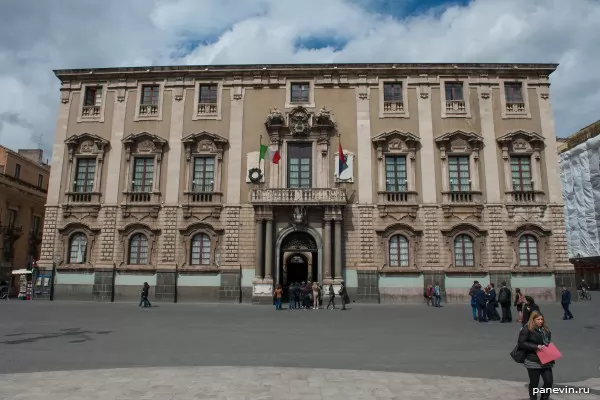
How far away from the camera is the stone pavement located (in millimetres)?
7289

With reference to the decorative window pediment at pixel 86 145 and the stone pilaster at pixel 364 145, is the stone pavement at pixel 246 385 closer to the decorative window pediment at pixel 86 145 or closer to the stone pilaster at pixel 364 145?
the stone pilaster at pixel 364 145

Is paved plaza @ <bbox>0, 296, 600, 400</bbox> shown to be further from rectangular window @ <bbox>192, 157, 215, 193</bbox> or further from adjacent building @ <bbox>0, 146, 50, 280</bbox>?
adjacent building @ <bbox>0, 146, 50, 280</bbox>

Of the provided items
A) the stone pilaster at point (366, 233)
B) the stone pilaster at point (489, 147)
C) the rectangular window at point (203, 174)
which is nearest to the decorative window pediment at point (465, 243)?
the stone pilaster at point (489, 147)

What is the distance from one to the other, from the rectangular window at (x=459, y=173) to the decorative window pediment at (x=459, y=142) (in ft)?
1.78

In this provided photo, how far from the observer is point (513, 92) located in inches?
1239

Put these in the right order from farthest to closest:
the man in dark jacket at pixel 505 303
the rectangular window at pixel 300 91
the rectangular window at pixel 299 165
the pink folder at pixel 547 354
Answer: the rectangular window at pixel 300 91
the rectangular window at pixel 299 165
the man in dark jacket at pixel 505 303
the pink folder at pixel 547 354

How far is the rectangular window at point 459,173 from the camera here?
3006 centimetres

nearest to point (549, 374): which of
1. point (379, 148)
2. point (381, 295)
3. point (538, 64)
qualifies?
point (381, 295)

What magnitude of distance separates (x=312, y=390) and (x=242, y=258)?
22293mm

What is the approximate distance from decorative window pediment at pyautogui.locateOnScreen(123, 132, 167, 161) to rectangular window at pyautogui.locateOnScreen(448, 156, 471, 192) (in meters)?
19.7

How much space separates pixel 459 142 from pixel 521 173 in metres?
4.62

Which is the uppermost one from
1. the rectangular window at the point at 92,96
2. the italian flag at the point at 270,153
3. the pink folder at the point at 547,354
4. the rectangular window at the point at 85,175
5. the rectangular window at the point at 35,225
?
the rectangular window at the point at 92,96

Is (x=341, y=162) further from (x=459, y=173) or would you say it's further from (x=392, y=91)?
(x=459, y=173)

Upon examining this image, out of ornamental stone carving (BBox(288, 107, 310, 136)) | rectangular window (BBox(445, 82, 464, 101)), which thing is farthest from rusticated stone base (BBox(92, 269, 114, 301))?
rectangular window (BBox(445, 82, 464, 101))
